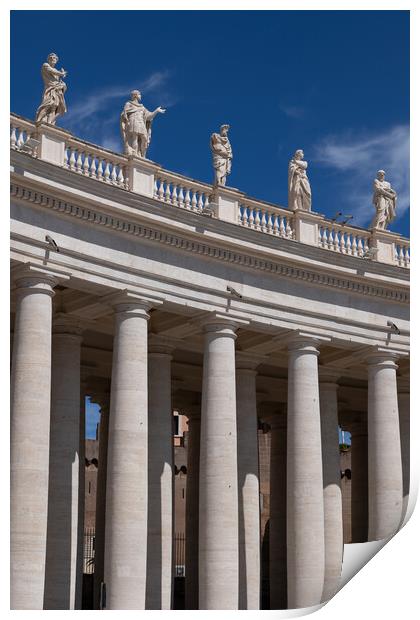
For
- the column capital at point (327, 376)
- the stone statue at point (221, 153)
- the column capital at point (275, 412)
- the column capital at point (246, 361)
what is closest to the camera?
the stone statue at point (221, 153)

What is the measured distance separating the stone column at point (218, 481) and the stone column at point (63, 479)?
1023cm

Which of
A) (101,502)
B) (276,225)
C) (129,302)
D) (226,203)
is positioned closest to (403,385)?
(276,225)

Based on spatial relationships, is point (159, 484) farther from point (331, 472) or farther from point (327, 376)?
point (327, 376)

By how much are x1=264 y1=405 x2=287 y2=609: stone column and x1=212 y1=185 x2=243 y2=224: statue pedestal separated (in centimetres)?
3365

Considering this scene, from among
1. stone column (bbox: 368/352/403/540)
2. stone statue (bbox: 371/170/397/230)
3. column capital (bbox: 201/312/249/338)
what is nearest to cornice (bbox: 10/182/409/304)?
column capital (bbox: 201/312/249/338)

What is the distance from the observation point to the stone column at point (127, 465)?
89.9 m

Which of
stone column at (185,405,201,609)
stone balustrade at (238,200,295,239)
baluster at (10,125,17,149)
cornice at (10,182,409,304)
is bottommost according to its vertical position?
stone column at (185,405,201,609)

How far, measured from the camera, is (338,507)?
11538 centimetres

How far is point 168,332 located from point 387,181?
2763 cm

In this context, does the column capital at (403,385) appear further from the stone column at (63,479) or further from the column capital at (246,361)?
the stone column at (63,479)

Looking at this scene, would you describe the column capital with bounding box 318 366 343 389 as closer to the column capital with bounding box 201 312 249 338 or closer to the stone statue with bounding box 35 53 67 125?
the column capital with bounding box 201 312 249 338

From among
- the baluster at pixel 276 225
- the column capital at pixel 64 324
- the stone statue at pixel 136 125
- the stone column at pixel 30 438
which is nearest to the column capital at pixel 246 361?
the baluster at pixel 276 225

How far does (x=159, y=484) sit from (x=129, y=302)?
1669 centimetres

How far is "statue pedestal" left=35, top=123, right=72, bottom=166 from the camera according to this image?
92750 millimetres
